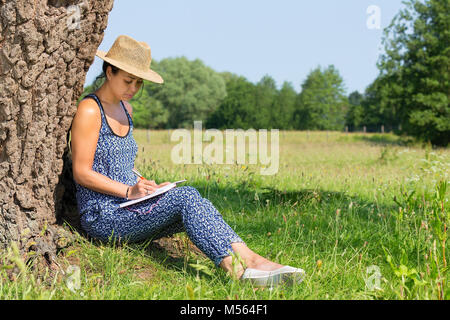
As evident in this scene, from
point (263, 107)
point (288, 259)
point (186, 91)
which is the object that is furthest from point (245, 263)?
point (186, 91)

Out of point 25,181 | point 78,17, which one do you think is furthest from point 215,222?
point 78,17

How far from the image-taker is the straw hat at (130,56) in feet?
10.7

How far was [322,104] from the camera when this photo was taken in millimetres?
64750

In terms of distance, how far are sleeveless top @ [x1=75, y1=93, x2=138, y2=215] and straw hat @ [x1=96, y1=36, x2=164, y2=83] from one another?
1.05 ft

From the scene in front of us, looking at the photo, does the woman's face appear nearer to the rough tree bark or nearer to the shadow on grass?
the rough tree bark

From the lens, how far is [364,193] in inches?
252

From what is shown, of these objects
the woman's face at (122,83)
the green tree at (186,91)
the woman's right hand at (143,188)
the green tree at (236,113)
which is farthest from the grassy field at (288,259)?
the green tree at (186,91)

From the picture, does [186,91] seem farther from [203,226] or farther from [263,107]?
[203,226]

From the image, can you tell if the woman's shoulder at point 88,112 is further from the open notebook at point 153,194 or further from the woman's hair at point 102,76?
the open notebook at point 153,194

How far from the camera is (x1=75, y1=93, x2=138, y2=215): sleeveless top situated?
3.21m

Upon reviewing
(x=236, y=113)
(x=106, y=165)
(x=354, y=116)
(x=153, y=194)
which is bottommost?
(x=153, y=194)

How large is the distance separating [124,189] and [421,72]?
2431cm

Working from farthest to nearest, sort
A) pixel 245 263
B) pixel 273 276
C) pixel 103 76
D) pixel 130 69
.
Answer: pixel 103 76, pixel 130 69, pixel 245 263, pixel 273 276
